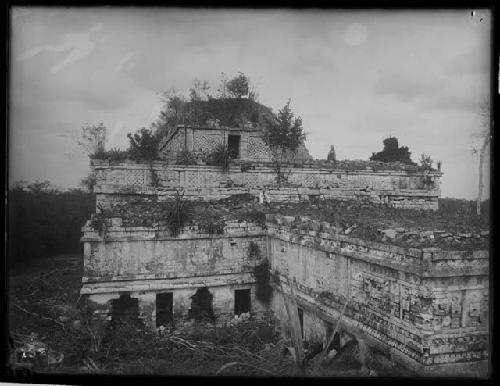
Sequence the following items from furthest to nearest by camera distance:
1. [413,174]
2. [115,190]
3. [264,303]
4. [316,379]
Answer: [413,174] < [115,190] < [264,303] < [316,379]

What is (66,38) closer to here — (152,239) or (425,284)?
(152,239)

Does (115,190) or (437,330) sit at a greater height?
(115,190)

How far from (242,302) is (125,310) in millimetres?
2842

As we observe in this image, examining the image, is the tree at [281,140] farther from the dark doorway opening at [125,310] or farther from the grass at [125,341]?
the dark doorway opening at [125,310]

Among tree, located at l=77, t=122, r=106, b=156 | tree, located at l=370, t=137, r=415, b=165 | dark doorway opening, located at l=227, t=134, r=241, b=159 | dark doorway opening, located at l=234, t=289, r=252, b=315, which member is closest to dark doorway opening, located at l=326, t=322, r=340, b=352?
dark doorway opening, located at l=234, t=289, r=252, b=315

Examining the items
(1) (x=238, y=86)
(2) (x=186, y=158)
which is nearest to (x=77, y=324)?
(2) (x=186, y=158)

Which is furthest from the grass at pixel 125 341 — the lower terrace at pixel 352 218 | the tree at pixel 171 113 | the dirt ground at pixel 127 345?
the tree at pixel 171 113

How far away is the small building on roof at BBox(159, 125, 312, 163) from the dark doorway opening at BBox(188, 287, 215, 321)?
172 inches

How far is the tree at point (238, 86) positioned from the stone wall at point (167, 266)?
11.6ft

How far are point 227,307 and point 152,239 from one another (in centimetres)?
247

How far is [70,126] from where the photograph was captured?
327 inches

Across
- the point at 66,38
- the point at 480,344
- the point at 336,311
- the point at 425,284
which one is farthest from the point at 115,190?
the point at 480,344

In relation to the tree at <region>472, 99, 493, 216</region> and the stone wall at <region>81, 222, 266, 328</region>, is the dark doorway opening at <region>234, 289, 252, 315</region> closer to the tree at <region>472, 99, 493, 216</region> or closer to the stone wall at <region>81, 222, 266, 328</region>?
the stone wall at <region>81, 222, 266, 328</region>

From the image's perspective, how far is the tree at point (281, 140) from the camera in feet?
40.0
